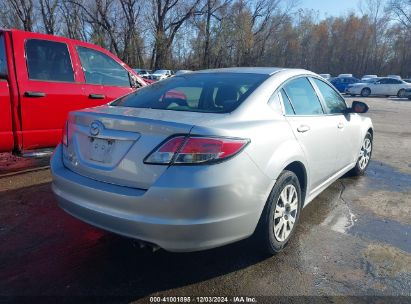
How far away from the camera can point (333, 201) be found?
180 inches

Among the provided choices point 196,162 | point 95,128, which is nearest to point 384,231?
point 196,162

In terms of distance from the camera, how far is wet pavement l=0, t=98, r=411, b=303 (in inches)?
107

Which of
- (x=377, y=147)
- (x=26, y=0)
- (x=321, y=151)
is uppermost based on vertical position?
(x=26, y=0)

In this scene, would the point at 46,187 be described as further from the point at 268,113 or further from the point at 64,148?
the point at 268,113

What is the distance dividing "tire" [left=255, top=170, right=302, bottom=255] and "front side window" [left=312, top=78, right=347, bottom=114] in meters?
1.42

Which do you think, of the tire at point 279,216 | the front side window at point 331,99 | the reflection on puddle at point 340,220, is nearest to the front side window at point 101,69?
the front side window at point 331,99

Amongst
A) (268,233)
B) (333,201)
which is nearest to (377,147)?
(333,201)

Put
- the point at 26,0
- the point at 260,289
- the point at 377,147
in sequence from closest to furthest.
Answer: the point at 260,289
the point at 377,147
the point at 26,0

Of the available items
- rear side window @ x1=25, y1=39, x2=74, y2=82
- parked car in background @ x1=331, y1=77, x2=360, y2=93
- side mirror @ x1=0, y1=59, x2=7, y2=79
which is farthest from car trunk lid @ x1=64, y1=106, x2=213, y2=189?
parked car in background @ x1=331, y1=77, x2=360, y2=93

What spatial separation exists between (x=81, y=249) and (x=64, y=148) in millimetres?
878

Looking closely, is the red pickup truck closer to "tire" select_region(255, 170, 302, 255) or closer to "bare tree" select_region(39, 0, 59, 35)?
"tire" select_region(255, 170, 302, 255)

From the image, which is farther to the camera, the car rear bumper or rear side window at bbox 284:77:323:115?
rear side window at bbox 284:77:323:115

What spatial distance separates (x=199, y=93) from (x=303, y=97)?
42.0 inches

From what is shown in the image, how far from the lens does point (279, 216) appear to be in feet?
10.2
